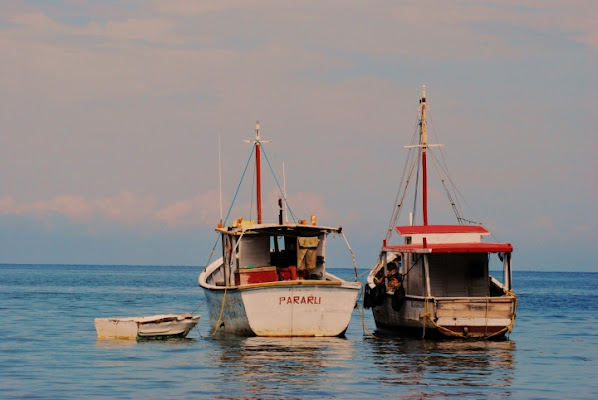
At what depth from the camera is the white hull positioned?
31219mm

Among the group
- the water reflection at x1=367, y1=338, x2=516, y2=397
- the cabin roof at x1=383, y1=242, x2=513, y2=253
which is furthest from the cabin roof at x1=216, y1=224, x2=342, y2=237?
the water reflection at x1=367, y1=338, x2=516, y2=397

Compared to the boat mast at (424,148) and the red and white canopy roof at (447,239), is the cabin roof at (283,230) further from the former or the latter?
the boat mast at (424,148)

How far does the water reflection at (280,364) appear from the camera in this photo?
23.1 meters

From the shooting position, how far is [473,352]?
1205 inches

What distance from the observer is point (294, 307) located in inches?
1237

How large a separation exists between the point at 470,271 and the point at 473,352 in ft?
16.6

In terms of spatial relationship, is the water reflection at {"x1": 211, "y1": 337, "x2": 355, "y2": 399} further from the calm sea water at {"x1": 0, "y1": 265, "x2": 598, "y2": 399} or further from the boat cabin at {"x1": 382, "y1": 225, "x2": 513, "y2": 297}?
the boat cabin at {"x1": 382, "y1": 225, "x2": 513, "y2": 297}

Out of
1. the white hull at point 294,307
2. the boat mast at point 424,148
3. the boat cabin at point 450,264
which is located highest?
the boat mast at point 424,148

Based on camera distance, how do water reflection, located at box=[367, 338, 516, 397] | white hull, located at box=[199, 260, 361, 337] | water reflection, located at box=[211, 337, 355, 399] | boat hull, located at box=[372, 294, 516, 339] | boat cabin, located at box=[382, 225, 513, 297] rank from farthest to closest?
boat cabin, located at box=[382, 225, 513, 297] → boat hull, located at box=[372, 294, 516, 339] → white hull, located at box=[199, 260, 361, 337] → water reflection, located at box=[367, 338, 516, 397] → water reflection, located at box=[211, 337, 355, 399]

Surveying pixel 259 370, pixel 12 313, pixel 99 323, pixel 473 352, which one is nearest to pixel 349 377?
pixel 259 370

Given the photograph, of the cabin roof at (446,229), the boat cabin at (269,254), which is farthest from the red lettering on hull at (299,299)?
the cabin roof at (446,229)

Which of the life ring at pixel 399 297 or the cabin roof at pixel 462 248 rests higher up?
the cabin roof at pixel 462 248

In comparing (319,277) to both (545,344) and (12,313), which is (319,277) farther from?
(12,313)

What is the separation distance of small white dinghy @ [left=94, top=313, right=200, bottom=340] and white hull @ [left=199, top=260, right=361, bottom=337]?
2.62 metres
